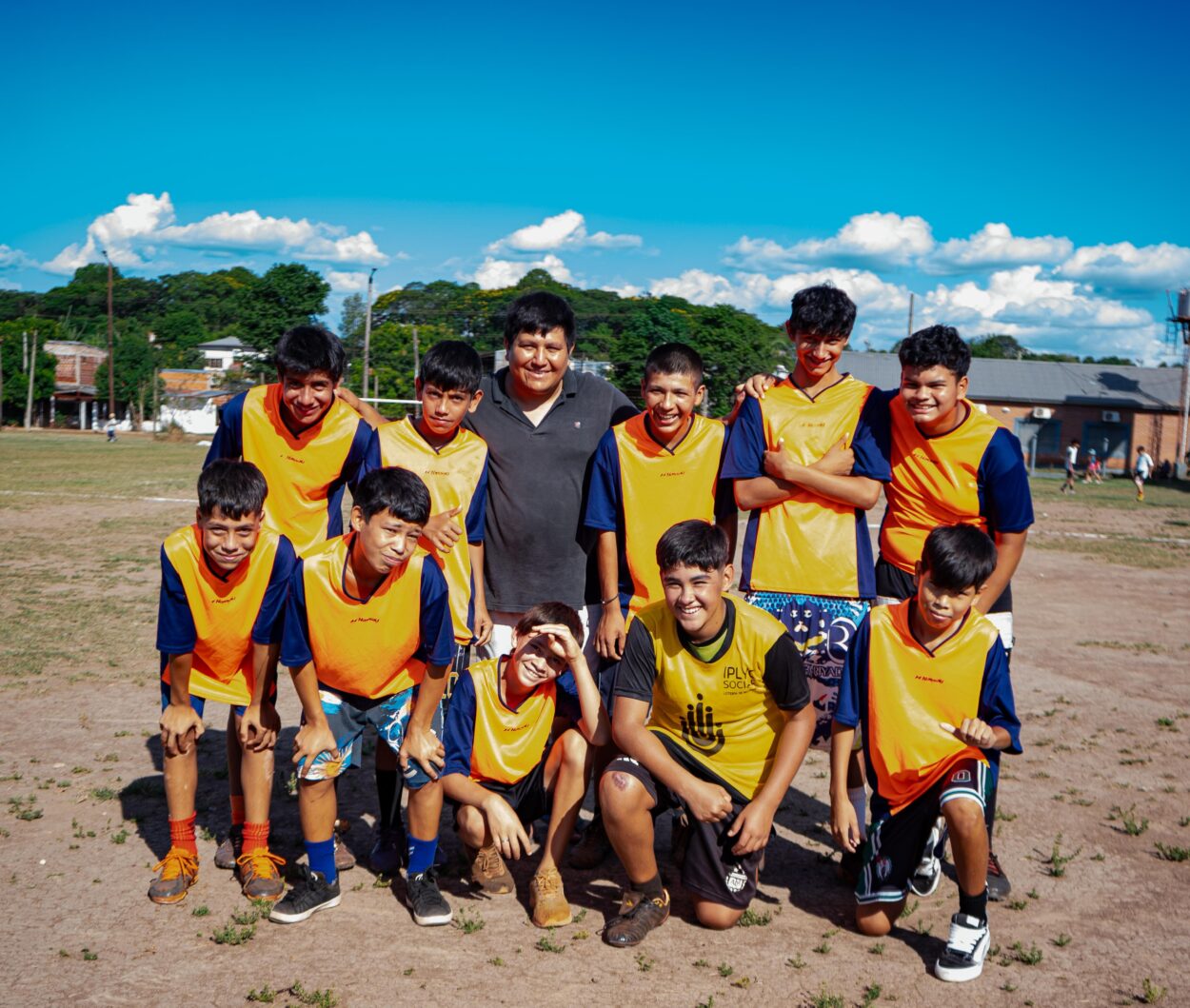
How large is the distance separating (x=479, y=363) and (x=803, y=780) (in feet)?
A: 10.3

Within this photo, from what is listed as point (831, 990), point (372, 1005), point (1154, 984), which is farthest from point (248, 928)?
point (1154, 984)

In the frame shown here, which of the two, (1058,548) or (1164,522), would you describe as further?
(1164,522)

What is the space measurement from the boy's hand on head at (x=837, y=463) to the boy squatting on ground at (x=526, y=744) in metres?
1.27

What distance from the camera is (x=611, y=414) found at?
5078 millimetres

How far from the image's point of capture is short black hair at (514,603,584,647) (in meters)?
4.42

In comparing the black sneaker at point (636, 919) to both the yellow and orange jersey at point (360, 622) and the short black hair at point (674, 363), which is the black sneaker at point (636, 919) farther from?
the short black hair at point (674, 363)

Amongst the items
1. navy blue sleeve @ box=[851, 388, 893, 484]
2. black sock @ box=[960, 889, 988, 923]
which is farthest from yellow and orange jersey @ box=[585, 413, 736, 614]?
black sock @ box=[960, 889, 988, 923]

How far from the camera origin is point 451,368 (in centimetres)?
464

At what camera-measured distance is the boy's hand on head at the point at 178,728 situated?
4.29 metres

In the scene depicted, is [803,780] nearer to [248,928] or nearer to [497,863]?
[497,863]

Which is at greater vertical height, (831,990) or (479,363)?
(479,363)

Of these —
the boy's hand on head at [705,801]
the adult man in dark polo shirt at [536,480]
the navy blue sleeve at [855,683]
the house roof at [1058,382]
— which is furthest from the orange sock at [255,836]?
the house roof at [1058,382]

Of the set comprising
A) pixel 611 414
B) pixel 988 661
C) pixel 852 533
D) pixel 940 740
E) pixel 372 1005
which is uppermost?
pixel 611 414

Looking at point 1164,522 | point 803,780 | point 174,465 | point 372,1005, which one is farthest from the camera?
point 174,465
